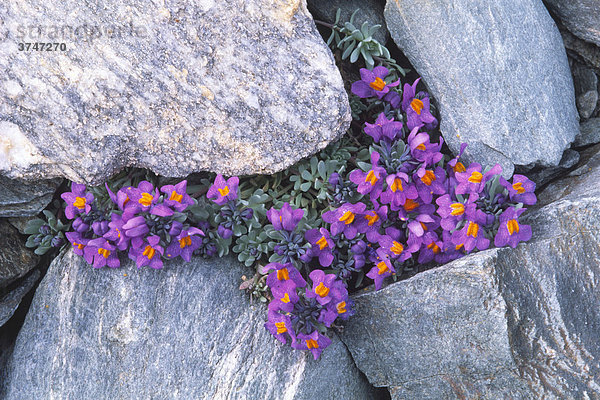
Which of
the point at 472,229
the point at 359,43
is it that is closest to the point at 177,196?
the point at 359,43

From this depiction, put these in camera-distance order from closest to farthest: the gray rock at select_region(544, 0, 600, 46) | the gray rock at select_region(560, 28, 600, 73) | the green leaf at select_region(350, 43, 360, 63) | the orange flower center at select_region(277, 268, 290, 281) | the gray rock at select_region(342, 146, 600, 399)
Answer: the gray rock at select_region(342, 146, 600, 399) → the orange flower center at select_region(277, 268, 290, 281) → the green leaf at select_region(350, 43, 360, 63) → the gray rock at select_region(544, 0, 600, 46) → the gray rock at select_region(560, 28, 600, 73)

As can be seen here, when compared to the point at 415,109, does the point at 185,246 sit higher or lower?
lower

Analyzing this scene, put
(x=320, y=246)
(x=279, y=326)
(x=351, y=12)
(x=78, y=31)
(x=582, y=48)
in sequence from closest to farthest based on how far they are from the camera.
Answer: (x=78, y=31) → (x=279, y=326) → (x=320, y=246) → (x=351, y=12) → (x=582, y=48)

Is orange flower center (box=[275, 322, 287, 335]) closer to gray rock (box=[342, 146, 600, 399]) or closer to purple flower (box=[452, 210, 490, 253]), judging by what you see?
gray rock (box=[342, 146, 600, 399])

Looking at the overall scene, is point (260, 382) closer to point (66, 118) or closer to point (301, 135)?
point (301, 135)

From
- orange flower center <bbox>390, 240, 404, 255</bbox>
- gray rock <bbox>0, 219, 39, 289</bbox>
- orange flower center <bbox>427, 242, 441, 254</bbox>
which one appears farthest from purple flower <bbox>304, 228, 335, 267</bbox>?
gray rock <bbox>0, 219, 39, 289</bbox>

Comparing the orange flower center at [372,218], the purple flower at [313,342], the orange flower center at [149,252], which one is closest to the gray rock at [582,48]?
the orange flower center at [372,218]

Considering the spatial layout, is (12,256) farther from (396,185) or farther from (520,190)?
(520,190)
